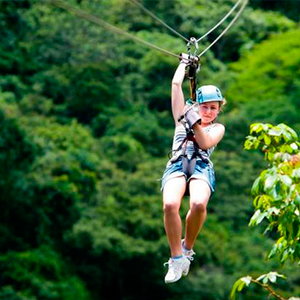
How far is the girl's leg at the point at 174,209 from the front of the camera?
5133 mm

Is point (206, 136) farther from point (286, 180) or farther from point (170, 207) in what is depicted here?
point (286, 180)

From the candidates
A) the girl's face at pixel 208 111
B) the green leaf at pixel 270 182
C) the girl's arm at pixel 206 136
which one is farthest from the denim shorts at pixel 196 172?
the green leaf at pixel 270 182

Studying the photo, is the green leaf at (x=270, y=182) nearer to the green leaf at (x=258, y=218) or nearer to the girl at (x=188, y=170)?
the girl at (x=188, y=170)

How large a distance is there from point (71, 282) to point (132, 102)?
30.5 feet

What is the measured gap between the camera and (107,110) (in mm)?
30391

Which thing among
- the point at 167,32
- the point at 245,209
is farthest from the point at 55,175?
the point at 167,32

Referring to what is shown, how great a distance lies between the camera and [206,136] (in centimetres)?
527

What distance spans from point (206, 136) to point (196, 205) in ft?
1.20

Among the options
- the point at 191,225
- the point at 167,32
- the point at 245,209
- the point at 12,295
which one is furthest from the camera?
the point at 167,32

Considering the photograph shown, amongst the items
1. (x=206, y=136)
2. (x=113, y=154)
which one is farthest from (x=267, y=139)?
(x=113, y=154)

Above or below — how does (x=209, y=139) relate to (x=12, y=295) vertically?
below

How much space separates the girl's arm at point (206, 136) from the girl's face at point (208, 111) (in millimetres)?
75

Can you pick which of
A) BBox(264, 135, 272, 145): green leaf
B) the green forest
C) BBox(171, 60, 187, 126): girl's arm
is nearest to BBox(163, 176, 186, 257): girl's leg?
BBox(171, 60, 187, 126): girl's arm

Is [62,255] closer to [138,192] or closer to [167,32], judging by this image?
[138,192]
